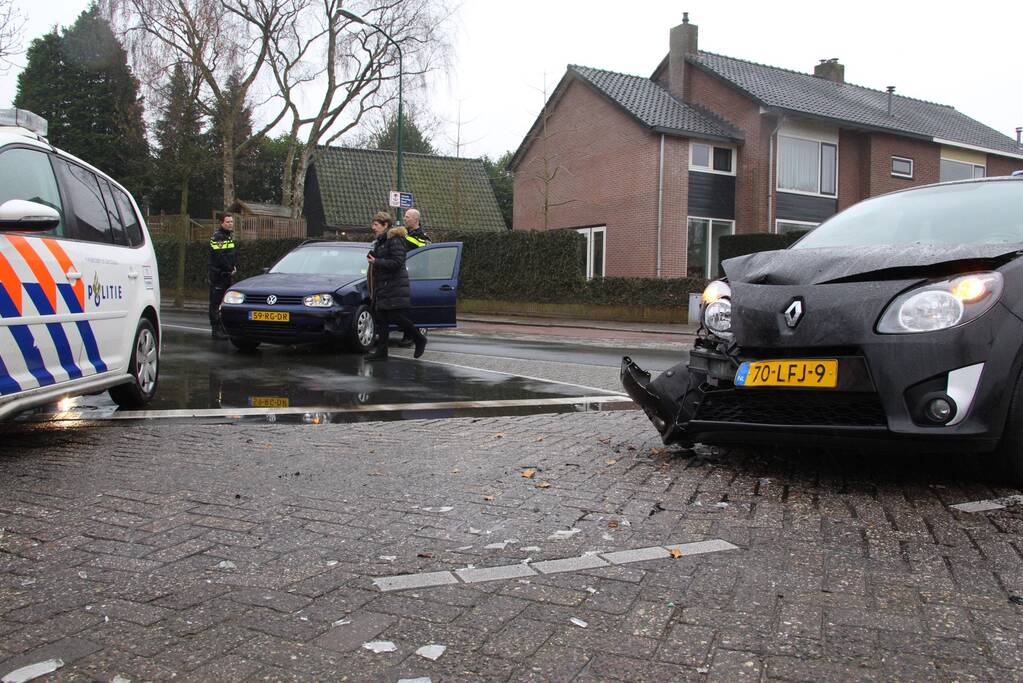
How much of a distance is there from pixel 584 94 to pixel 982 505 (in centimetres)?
2871

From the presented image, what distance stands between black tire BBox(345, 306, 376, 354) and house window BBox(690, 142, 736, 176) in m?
19.0

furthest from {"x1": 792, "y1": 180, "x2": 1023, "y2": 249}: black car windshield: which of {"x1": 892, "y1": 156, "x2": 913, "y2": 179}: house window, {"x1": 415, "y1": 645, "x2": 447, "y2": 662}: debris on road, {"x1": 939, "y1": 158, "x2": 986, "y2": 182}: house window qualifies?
{"x1": 939, "y1": 158, "x2": 986, "y2": 182}: house window

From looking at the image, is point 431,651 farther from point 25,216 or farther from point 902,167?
point 902,167

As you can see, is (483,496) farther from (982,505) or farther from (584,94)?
(584,94)

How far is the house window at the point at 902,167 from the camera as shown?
100 ft

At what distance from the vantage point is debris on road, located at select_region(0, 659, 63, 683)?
2139 millimetres

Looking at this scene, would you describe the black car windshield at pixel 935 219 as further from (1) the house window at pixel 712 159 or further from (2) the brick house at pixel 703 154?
(1) the house window at pixel 712 159

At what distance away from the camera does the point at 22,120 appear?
17.0 ft

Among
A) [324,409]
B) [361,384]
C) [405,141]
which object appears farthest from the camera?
[405,141]

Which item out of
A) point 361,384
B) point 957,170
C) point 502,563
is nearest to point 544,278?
point 361,384

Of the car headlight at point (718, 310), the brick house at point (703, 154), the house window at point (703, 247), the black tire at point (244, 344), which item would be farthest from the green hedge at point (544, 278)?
the car headlight at point (718, 310)

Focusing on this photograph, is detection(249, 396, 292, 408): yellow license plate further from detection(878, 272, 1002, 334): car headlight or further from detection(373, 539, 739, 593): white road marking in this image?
detection(878, 272, 1002, 334): car headlight

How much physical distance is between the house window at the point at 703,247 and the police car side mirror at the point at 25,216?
2479 centimetres

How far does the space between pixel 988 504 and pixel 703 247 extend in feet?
83.2
